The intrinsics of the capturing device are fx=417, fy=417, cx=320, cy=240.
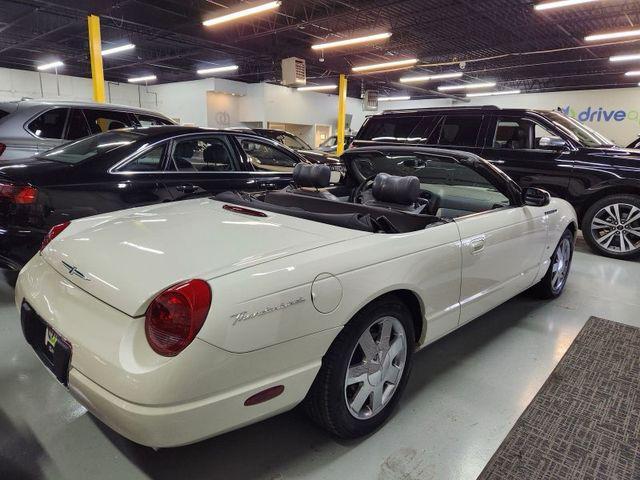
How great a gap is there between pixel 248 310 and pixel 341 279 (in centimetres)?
39

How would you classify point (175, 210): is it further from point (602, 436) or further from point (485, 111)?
point (485, 111)

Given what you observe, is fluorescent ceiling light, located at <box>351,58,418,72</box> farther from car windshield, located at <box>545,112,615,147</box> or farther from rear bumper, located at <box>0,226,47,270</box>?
rear bumper, located at <box>0,226,47,270</box>

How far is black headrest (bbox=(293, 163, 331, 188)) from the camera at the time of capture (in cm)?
294

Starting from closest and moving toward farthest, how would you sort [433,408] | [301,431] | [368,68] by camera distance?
[301,431], [433,408], [368,68]

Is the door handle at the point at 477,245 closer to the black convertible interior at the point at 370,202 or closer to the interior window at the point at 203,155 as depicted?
the black convertible interior at the point at 370,202

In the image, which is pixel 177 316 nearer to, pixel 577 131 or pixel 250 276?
pixel 250 276

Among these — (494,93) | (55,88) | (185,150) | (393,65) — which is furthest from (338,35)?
(55,88)

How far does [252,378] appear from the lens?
1.35 metres

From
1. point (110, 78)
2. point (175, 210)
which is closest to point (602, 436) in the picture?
point (175, 210)

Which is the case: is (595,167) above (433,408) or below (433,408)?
above

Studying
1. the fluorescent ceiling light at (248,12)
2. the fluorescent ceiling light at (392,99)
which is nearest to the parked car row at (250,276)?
the fluorescent ceiling light at (248,12)

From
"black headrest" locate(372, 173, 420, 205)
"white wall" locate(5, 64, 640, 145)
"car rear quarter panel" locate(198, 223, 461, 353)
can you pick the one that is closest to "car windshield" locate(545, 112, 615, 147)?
"black headrest" locate(372, 173, 420, 205)

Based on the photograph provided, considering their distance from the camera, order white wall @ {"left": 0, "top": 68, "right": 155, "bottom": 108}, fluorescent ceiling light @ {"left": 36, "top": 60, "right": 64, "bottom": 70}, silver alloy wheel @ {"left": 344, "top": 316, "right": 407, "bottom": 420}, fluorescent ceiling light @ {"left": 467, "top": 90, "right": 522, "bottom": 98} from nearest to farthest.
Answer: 1. silver alloy wheel @ {"left": 344, "top": 316, "right": 407, "bottom": 420}
2. white wall @ {"left": 0, "top": 68, "right": 155, "bottom": 108}
3. fluorescent ceiling light @ {"left": 36, "top": 60, "right": 64, "bottom": 70}
4. fluorescent ceiling light @ {"left": 467, "top": 90, "right": 522, "bottom": 98}

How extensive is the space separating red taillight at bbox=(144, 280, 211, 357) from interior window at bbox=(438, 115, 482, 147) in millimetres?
5191
